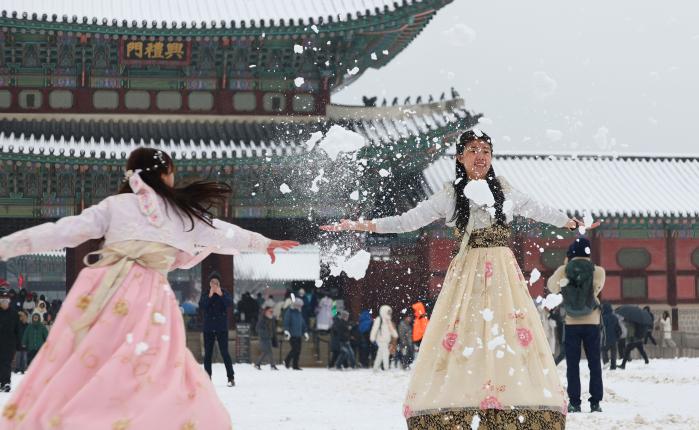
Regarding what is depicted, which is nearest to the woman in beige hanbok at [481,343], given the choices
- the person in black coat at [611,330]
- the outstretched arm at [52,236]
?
the outstretched arm at [52,236]

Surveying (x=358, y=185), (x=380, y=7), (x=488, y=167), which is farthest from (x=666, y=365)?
(x=488, y=167)

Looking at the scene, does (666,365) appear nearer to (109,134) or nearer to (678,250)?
(678,250)

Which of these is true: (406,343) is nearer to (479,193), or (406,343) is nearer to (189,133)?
(189,133)

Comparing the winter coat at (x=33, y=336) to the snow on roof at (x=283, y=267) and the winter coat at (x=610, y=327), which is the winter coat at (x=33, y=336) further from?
the snow on roof at (x=283, y=267)

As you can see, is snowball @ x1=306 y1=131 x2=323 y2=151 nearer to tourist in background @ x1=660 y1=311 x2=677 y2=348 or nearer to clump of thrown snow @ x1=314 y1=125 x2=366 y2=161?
clump of thrown snow @ x1=314 y1=125 x2=366 y2=161

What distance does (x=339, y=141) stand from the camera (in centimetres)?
1111

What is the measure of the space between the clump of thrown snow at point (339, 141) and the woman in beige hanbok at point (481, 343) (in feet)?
11.8

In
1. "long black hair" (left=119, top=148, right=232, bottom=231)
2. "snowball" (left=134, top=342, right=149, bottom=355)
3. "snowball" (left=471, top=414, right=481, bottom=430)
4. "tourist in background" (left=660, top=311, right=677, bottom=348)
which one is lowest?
"tourist in background" (left=660, top=311, right=677, bottom=348)

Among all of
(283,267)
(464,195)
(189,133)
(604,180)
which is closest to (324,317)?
(189,133)

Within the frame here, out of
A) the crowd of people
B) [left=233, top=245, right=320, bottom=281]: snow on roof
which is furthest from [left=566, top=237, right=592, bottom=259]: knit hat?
[left=233, top=245, right=320, bottom=281]: snow on roof

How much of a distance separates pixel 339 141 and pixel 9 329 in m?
5.57

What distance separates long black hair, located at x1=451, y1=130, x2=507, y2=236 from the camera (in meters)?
7.36

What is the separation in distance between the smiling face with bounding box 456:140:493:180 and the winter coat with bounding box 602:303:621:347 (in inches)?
485

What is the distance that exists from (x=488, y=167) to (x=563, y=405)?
1.45 metres
